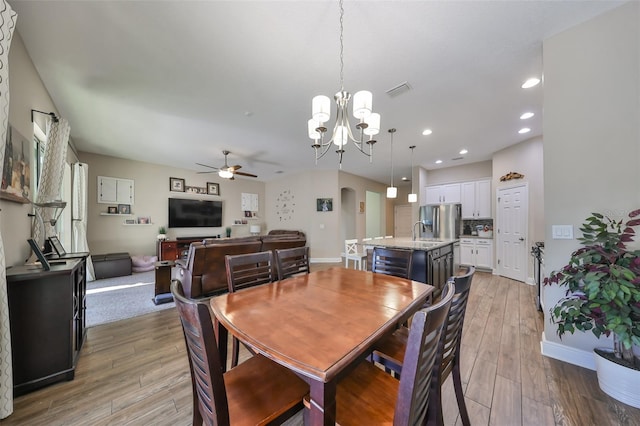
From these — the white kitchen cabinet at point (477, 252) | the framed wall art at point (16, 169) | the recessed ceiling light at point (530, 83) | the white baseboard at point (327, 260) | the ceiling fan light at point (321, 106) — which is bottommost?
the white baseboard at point (327, 260)

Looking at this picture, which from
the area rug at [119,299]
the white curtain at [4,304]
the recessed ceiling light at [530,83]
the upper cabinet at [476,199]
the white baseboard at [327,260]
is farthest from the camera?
the white baseboard at [327,260]

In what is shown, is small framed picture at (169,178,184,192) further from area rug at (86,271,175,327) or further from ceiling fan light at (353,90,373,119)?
ceiling fan light at (353,90,373,119)

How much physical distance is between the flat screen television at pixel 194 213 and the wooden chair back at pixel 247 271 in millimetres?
5595

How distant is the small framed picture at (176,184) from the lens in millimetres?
6461

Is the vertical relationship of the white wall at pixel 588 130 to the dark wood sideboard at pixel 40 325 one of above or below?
above

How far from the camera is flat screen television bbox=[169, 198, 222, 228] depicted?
6434 mm

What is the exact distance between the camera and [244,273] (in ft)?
6.13

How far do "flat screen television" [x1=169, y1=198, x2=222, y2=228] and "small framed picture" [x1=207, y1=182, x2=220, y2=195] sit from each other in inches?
13.3

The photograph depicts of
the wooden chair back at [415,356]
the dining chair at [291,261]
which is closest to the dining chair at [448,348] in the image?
the wooden chair back at [415,356]

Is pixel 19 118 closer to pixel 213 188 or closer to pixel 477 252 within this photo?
pixel 213 188

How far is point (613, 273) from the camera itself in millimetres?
1482

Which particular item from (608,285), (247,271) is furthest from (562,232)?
(247,271)

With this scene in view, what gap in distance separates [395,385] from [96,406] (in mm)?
1985

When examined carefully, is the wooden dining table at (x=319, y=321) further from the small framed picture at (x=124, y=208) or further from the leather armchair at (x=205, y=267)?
the small framed picture at (x=124, y=208)
